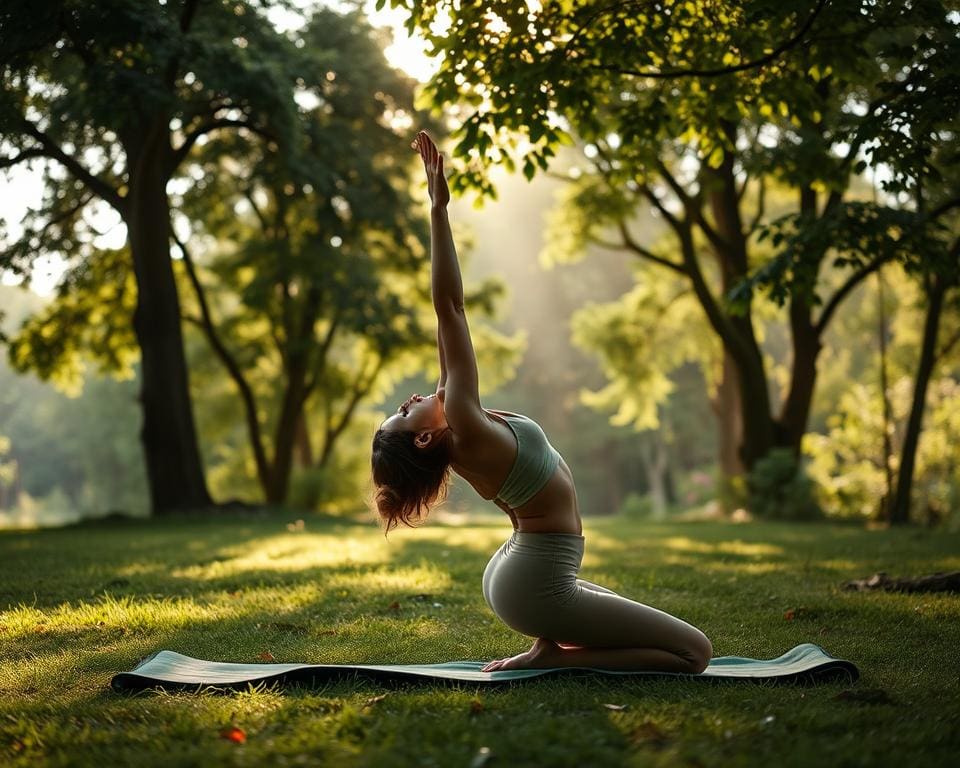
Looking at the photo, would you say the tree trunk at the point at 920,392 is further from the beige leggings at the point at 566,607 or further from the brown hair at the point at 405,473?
the brown hair at the point at 405,473

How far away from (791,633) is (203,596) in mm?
4249

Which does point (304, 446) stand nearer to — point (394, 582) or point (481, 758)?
point (394, 582)

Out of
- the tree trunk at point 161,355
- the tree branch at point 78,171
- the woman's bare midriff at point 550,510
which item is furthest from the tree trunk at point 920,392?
the tree branch at point 78,171

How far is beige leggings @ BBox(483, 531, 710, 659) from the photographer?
4.03m

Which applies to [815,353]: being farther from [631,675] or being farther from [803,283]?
[631,675]

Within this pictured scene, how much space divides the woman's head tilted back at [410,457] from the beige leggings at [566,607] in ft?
1.69

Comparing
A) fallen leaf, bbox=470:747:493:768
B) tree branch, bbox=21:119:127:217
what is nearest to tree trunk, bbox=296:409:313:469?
tree branch, bbox=21:119:127:217

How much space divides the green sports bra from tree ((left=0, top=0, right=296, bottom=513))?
26.1ft

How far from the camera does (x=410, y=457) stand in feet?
13.2

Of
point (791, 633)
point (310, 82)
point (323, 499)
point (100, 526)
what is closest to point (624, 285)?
point (323, 499)

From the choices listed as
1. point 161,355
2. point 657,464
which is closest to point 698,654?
point 161,355

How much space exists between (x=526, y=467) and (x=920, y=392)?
43.8 ft

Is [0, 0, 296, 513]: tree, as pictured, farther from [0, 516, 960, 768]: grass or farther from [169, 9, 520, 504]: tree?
[0, 516, 960, 768]: grass

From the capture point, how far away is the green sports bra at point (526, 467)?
396 centimetres
